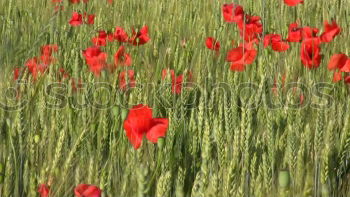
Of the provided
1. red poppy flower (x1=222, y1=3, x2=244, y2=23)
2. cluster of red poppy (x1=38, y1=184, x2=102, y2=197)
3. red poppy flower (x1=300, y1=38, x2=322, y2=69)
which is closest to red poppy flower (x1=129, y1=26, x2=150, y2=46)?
red poppy flower (x1=222, y1=3, x2=244, y2=23)

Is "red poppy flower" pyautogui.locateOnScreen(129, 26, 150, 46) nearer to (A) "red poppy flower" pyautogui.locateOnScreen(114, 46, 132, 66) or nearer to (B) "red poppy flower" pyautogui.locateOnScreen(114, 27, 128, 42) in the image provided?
(B) "red poppy flower" pyautogui.locateOnScreen(114, 27, 128, 42)

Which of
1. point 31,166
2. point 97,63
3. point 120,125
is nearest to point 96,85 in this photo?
point 97,63

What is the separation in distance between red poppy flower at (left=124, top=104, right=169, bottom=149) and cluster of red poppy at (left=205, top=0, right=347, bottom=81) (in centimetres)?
60

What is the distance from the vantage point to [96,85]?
1712mm

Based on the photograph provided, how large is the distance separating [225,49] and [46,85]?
0.81 metres

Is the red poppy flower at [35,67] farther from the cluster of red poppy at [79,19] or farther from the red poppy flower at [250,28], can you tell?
the red poppy flower at [250,28]

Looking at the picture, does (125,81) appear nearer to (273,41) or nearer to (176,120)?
(176,120)

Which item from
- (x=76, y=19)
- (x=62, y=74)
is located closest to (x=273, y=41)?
(x=62, y=74)

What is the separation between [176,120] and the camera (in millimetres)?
1315

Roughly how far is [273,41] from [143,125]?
0.84 meters

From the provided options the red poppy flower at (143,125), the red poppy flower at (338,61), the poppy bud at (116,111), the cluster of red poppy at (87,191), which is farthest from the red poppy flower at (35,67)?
the cluster of red poppy at (87,191)

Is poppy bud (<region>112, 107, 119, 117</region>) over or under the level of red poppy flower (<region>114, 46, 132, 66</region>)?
under

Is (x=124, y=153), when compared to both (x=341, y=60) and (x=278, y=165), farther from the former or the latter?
(x=341, y=60)

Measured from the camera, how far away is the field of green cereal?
1.03m
